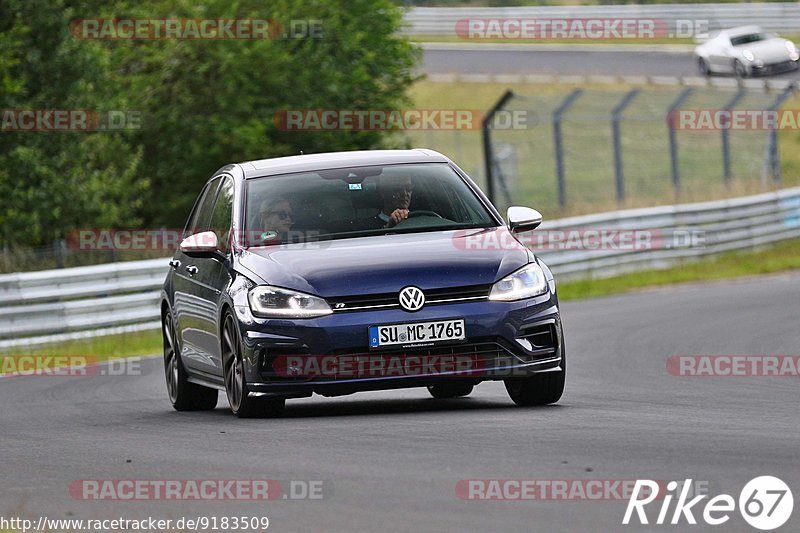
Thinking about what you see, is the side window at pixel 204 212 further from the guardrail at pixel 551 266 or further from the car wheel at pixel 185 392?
the guardrail at pixel 551 266

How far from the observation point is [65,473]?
8055 millimetres

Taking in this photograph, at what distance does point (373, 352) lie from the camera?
938 cm

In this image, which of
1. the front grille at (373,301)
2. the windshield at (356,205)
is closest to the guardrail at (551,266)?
the windshield at (356,205)

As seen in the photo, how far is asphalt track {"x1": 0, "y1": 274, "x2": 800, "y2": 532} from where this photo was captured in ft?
21.1

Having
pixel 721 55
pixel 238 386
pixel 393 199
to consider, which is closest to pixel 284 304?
pixel 238 386

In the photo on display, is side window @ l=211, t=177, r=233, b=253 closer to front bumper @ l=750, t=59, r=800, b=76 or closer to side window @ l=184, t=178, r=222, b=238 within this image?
side window @ l=184, t=178, r=222, b=238

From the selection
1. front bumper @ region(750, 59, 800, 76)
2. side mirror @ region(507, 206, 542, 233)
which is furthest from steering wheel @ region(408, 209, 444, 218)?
front bumper @ region(750, 59, 800, 76)

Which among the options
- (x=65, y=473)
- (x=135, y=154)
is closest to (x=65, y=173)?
(x=135, y=154)

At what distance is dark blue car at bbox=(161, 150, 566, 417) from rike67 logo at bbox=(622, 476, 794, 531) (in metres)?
2.90

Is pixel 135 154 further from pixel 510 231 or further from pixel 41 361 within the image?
pixel 510 231

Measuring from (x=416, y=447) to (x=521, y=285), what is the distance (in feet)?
6.15

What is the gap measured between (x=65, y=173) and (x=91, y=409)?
1770cm

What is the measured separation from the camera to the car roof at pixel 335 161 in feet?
Result: 35.3

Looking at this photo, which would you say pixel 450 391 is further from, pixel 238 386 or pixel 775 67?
pixel 775 67
